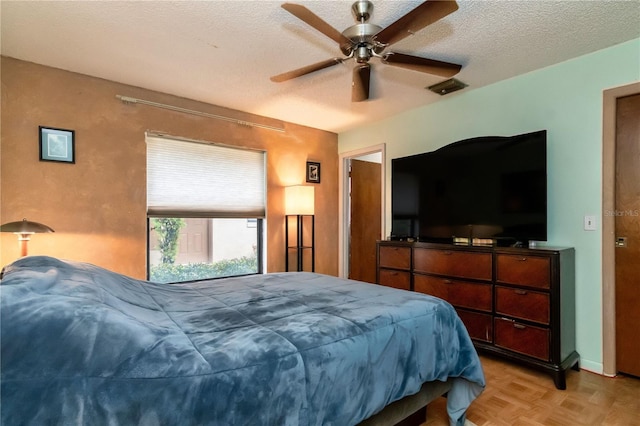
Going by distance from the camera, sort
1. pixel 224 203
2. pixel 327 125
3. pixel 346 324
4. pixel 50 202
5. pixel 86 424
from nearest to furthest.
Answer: pixel 86 424 → pixel 346 324 → pixel 50 202 → pixel 224 203 → pixel 327 125

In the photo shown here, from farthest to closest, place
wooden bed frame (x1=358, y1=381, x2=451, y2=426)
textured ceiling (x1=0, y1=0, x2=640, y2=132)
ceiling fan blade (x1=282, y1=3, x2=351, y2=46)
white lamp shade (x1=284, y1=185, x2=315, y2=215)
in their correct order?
white lamp shade (x1=284, y1=185, x2=315, y2=215) < textured ceiling (x1=0, y1=0, x2=640, y2=132) < ceiling fan blade (x1=282, y1=3, x2=351, y2=46) < wooden bed frame (x1=358, y1=381, x2=451, y2=426)

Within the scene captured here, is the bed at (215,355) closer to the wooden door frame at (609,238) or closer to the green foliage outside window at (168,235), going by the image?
the wooden door frame at (609,238)

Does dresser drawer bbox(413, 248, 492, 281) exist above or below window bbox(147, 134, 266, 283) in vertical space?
below

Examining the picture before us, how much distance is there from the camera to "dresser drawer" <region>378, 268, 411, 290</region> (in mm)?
3357

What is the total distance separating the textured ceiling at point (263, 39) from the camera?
6.57ft

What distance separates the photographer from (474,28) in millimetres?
2193

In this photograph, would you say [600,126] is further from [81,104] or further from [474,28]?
[81,104]

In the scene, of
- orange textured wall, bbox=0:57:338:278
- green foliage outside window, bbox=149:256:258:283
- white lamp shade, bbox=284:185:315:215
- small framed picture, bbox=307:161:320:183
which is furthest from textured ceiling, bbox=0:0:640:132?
green foliage outside window, bbox=149:256:258:283

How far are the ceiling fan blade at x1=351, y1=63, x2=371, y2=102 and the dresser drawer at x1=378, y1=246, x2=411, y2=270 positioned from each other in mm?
1691

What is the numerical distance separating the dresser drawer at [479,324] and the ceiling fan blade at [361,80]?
206 cm

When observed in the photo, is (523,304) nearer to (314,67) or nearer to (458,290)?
(458,290)

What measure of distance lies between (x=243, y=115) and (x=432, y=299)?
310 centimetres

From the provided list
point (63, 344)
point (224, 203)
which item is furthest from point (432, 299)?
point (224, 203)

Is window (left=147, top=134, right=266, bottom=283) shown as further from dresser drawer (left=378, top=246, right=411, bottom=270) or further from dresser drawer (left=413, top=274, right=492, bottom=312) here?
dresser drawer (left=413, top=274, right=492, bottom=312)
